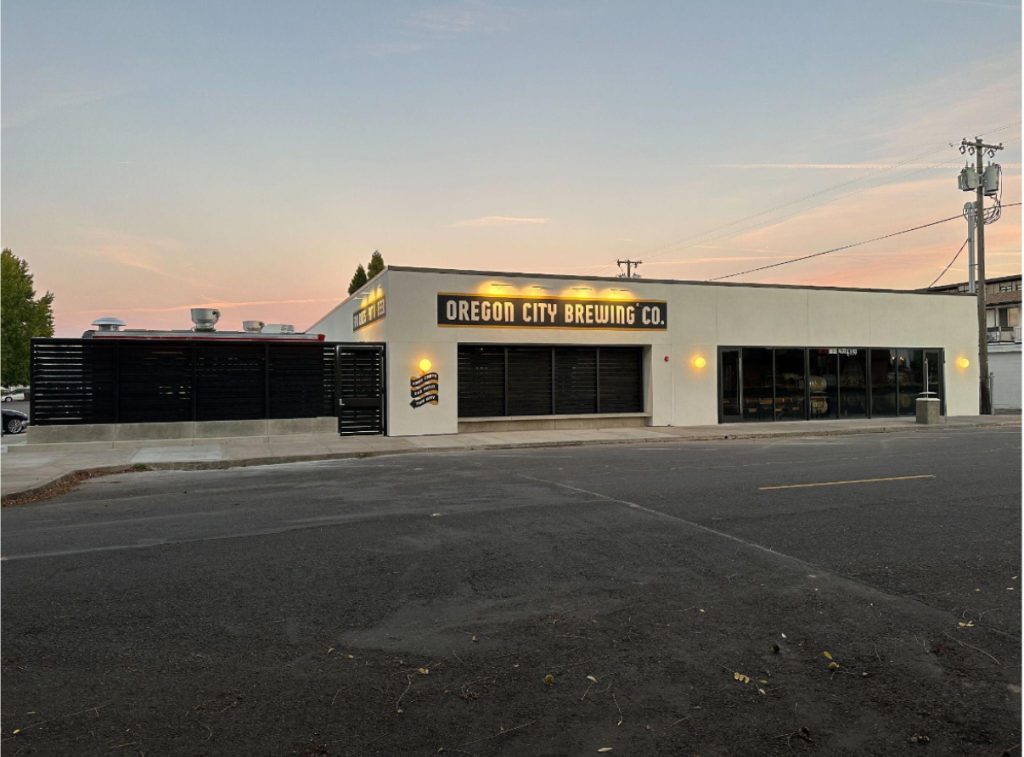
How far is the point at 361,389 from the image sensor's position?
2128 centimetres

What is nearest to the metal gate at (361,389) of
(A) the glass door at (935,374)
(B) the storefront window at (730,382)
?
(B) the storefront window at (730,382)

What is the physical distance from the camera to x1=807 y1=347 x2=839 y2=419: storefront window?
86.3ft

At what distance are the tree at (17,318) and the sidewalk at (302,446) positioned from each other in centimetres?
5245

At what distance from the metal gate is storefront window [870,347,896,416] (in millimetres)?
18680

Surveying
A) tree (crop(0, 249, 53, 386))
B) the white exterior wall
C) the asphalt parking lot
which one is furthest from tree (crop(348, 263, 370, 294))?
the asphalt parking lot

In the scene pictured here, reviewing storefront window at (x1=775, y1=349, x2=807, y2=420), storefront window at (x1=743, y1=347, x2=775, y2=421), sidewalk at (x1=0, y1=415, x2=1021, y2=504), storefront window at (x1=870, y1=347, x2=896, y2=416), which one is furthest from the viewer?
storefront window at (x1=870, y1=347, x2=896, y2=416)

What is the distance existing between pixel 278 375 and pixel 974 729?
19083 millimetres

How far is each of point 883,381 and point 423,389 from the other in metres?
18.1

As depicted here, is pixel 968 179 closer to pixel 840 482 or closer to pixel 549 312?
pixel 549 312

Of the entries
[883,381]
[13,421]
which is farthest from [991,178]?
[13,421]

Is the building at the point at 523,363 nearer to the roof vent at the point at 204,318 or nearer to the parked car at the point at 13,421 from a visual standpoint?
the roof vent at the point at 204,318

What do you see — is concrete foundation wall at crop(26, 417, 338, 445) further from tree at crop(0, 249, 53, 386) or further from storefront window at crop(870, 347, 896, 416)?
tree at crop(0, 249, 53, 386)

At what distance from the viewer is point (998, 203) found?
31906mm

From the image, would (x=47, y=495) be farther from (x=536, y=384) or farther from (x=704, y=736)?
(x=536, y=384)
